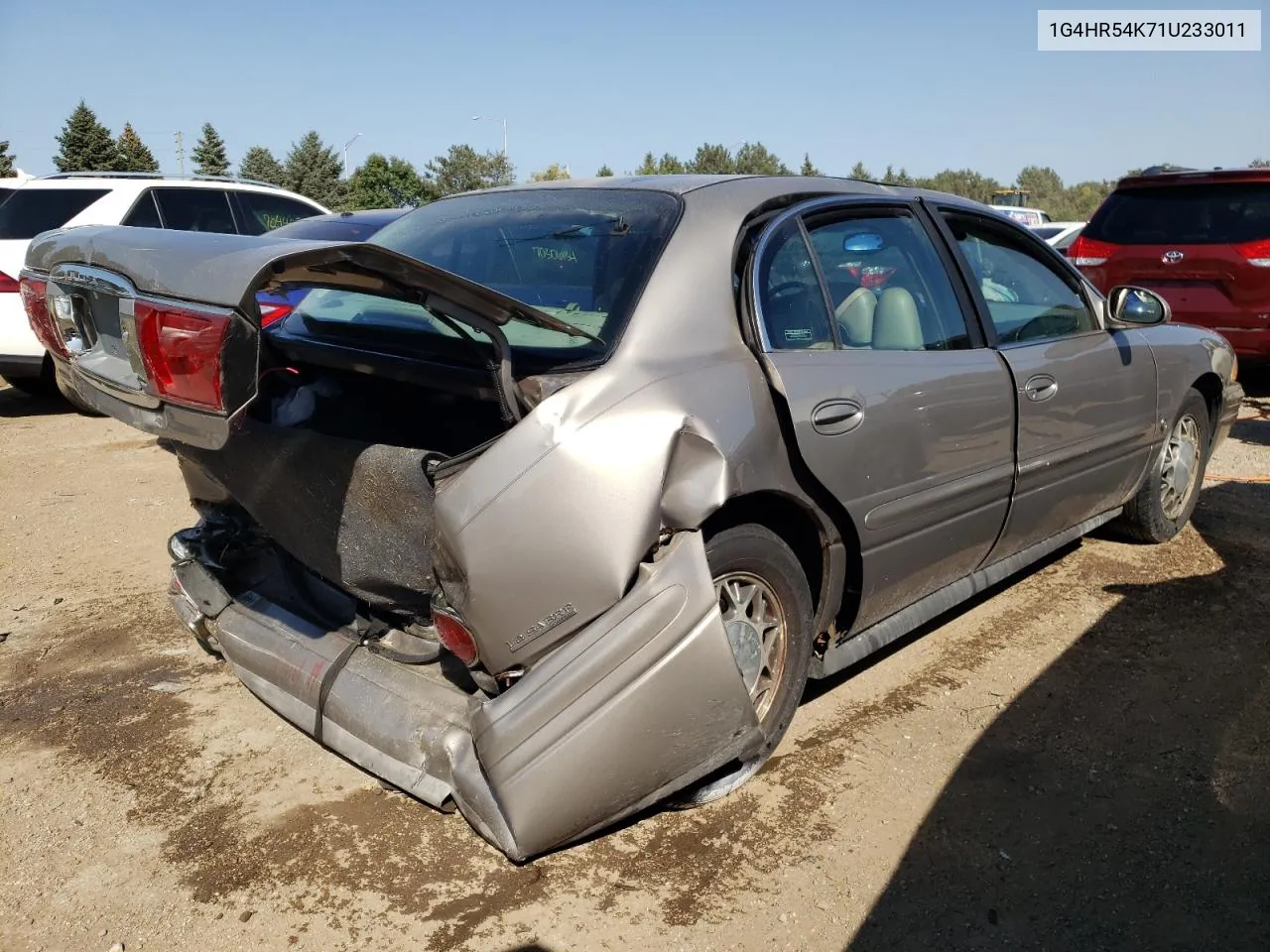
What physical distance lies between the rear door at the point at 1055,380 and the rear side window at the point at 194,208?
663cm

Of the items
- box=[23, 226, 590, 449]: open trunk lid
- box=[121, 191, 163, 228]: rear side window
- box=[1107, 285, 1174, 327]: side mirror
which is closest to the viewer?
box=[23, 226, 590, 449]: open trunk lid

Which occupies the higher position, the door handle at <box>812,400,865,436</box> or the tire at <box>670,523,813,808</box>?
the door handle at <box>812,400,865,436</box>

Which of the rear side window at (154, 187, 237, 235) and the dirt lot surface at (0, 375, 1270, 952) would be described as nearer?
the dirt lot surface at (0, 375, 1270, 952)

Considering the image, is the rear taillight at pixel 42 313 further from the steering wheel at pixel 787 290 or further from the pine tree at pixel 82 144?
the pine tree at pixel 82 144

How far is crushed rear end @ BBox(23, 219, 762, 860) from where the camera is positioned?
2.25 metres

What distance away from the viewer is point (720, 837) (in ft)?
9.25

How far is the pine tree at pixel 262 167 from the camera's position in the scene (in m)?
54.0

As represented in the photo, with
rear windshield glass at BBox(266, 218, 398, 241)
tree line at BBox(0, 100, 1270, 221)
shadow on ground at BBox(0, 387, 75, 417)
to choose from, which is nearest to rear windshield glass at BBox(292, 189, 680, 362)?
rear windshield glass at BBox(266, 218, 398, 241)

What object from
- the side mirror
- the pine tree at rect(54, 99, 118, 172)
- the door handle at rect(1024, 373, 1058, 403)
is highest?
the pine tree at rect(54, 99, 118, 172)

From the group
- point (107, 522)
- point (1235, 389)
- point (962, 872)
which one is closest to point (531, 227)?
point (962, 872)

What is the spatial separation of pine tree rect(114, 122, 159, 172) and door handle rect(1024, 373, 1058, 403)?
161 feet

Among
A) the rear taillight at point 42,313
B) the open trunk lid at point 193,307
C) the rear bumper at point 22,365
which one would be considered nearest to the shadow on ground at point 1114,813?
the open trunk lid at point 193,307

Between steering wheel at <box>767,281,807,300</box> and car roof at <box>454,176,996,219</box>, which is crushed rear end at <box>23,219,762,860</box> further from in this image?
car roof at <box>454,176,996,219</box>

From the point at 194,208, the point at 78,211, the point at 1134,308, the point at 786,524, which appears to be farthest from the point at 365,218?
the point at 786,524
